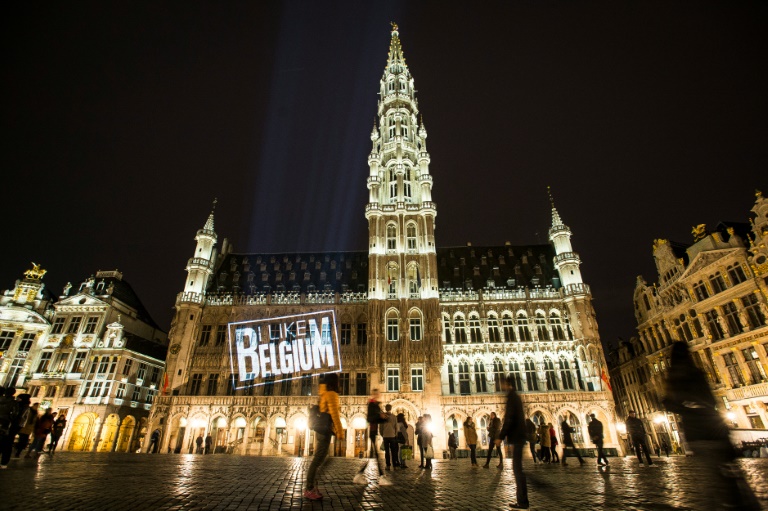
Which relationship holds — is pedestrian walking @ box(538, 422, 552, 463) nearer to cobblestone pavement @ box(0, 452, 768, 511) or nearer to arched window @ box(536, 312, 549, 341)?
cobblestone pavement @ box(0, 452, 768, 511)

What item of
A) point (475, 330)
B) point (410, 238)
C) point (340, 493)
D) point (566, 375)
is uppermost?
point (410, 238)

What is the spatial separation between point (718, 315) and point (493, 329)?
1766 centimetres

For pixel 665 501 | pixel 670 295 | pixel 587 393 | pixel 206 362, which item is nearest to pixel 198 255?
pixel 206 362

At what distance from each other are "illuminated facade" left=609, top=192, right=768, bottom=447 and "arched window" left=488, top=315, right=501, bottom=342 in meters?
12.9

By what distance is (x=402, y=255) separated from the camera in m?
39.6

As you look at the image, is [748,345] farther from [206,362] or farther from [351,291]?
[206,362]

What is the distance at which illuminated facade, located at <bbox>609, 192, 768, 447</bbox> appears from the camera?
27453mm

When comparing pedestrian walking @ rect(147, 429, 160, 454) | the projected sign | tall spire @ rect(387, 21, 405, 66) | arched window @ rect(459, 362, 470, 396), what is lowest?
pedestrian walking @ rect(147, 429, 160, 454)

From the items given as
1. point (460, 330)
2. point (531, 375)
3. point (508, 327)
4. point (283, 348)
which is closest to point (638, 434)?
point (531, 375)

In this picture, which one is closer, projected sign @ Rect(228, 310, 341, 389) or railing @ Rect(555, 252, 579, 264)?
projected sign @ Rect(228, 310, 341, 389)

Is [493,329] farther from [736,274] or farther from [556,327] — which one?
[736,274]

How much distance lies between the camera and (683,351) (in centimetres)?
612

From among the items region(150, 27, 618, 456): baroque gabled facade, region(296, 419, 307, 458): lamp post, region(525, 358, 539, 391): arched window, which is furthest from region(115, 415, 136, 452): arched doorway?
region(525, 358, 539, 391): arched window

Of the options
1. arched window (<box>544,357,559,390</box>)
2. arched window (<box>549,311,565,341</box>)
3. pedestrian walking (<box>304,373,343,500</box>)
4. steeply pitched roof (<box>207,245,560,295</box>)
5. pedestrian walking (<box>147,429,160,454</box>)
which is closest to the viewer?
pedestrian walking (<box>304,373,343,500</box>)
